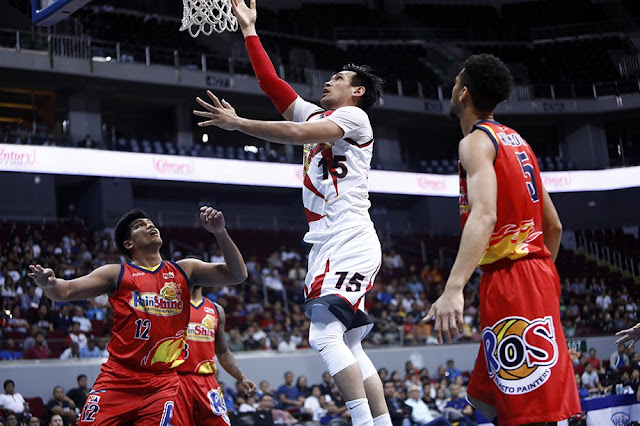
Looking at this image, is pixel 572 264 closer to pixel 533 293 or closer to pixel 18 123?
pixel 18 123

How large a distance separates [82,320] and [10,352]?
164cm

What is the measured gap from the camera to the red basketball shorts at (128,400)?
5.34 metres

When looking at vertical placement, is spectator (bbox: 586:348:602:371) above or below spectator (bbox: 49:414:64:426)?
below

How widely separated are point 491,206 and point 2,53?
68.2ft

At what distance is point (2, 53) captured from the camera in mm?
21297

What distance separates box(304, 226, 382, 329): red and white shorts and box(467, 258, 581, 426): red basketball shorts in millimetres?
1004

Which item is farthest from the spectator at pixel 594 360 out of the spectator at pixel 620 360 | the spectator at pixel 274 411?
the spectator at pixel 274 411

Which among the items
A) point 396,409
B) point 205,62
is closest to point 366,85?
point 396,409

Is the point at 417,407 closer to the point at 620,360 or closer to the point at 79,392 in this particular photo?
the point at 620,360

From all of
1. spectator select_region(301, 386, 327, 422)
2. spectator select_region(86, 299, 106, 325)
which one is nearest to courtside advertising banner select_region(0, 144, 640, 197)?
spectator select_region(86, 299, 106, 325)

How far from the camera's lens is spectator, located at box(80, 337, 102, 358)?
46.4 feet

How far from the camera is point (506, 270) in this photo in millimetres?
3727

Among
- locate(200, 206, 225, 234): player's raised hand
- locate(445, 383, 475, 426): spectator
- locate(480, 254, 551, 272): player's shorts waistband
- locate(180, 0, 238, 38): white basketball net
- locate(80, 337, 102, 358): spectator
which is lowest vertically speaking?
locate(445, 383, 475, 426): spectator

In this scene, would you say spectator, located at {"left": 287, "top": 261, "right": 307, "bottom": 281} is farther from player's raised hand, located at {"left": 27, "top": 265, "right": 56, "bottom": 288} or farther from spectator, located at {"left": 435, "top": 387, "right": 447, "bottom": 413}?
player's raised hand, located at {"left": 27, "top": 265, "right": 56, "bottom": 288}
